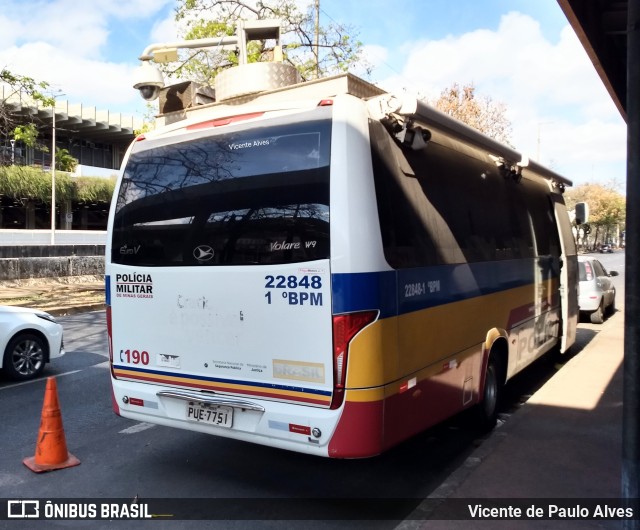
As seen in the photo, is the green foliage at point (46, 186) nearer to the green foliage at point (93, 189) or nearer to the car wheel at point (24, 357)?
the green foliage at point (93, 189)

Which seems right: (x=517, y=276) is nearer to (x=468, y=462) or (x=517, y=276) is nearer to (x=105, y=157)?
(x=468, y=462)

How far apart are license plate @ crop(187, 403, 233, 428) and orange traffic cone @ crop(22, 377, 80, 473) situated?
1311 mm

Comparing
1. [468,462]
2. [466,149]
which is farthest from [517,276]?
[468,462]

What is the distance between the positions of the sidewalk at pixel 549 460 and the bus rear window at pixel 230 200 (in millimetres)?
1963

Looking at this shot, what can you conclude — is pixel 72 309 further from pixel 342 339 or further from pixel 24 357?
pixel 342 339

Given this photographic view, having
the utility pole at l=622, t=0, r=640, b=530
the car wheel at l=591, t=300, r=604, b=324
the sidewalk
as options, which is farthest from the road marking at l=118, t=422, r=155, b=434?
the car wheel at l=591, t=300, r=604, b=324

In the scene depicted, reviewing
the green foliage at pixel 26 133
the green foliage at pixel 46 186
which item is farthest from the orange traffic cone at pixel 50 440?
the green foliage at pixel 46 186

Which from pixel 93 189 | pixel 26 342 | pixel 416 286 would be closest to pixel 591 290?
pixel 416 286

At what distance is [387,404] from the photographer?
3.64 meters

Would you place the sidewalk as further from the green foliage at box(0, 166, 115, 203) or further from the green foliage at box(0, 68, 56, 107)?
the green foliage at box(0, 166, 115, 203)

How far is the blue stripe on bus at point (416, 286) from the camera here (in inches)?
138

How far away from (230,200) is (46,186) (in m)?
44.1

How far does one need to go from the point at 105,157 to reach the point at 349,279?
5876cm

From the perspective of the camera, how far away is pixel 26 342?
7848 millimetres
